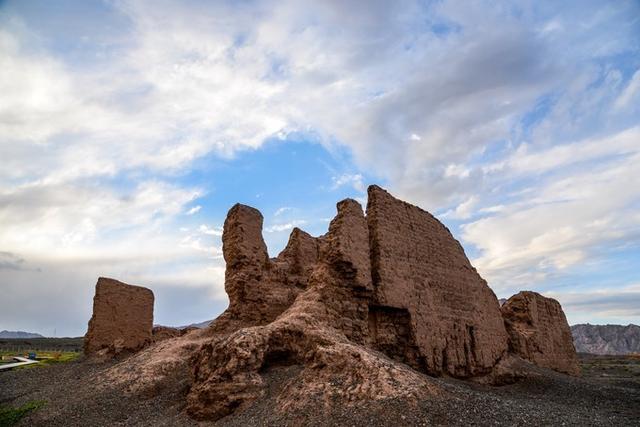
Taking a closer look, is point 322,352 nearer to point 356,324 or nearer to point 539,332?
point 356,324

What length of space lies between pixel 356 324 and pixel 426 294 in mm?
3005

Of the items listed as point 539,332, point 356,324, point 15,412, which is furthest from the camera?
point 539,332

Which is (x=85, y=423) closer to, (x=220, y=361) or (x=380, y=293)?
(x=220, y=361)

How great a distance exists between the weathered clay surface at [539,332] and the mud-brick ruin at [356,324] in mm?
61

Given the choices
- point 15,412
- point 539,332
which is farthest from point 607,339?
point 15,412

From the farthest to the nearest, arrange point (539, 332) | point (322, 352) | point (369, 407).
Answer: point (539, 332) → point (322, 352) → point (369, 407)

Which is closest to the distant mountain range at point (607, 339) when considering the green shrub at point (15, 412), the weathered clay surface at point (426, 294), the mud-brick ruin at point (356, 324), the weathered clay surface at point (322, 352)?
the mud-brick ruin at point (356, 324)

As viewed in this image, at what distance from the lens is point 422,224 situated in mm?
15523

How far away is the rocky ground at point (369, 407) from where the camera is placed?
26.4 feet

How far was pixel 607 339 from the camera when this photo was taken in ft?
334

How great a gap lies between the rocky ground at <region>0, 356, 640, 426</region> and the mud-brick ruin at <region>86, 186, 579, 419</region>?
368 mm

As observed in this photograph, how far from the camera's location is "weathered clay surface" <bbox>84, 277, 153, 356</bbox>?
864 inches

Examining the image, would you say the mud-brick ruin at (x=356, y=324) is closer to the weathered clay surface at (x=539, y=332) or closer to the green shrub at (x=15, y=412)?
the weathered clay surface at (x=539, y=332)

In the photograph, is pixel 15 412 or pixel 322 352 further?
pixel 15 412
